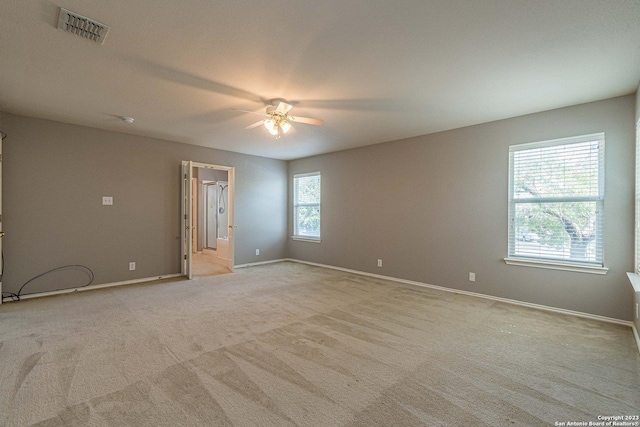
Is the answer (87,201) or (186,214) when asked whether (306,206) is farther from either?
(87,201)

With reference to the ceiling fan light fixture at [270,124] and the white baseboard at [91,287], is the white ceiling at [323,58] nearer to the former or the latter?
the ceiling fan light fixture at [270,124]

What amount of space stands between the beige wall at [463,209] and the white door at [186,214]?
2.69 m

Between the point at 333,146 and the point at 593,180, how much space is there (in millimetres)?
3899

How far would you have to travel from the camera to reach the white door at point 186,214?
5.32 meters

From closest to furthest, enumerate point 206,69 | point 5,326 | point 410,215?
point 206,69
point 5,326
point 410,215

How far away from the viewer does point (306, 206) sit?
6945 millimetres

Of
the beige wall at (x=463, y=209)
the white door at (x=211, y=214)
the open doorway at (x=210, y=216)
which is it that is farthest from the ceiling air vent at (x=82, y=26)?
the white door at (x=211, y=214)

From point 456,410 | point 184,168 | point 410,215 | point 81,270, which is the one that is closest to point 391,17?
point 456,410

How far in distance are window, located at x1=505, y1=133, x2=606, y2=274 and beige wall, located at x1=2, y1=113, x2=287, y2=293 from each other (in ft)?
17.6

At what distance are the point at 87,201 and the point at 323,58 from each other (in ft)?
14.4

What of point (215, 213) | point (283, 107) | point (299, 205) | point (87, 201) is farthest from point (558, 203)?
point (215, 213)

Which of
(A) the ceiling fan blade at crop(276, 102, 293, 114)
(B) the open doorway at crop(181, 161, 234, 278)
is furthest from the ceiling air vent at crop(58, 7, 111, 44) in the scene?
(B) the open doorway at crop(181, 161, 234, 278)

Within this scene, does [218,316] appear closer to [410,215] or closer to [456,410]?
[456,410]

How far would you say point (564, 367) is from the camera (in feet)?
7.60
